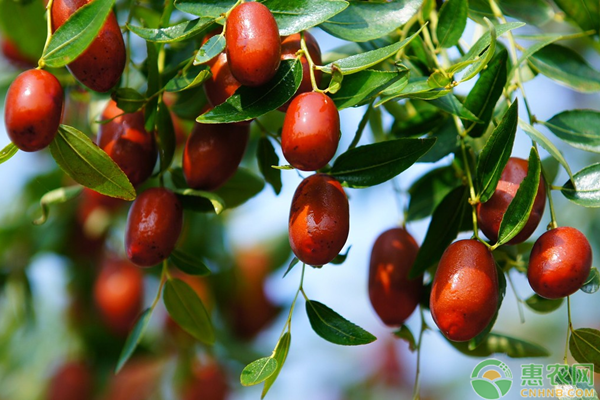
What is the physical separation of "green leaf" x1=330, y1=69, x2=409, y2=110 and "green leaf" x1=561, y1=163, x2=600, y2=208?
0.28m

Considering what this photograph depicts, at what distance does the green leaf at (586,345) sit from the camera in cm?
95

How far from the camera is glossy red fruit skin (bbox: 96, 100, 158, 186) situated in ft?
3.24

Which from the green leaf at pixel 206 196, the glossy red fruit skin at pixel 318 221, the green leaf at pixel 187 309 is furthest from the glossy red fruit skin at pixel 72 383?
the glossy red fruit skin at pixel 318 221

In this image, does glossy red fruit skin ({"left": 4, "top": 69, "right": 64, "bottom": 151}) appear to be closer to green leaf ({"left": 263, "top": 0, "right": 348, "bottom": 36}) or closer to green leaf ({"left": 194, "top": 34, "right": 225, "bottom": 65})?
green leaf ({"left": 194, "top": 34, "right": 225, "bottom": 65})

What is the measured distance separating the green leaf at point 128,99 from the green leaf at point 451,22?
446 mm

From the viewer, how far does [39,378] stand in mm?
2182

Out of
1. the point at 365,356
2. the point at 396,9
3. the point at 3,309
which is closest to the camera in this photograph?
the point at 396,9

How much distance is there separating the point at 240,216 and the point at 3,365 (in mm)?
808

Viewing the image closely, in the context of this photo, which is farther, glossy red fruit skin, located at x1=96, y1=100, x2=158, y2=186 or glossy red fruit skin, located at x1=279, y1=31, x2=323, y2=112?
glossy red fruit skin, located at x1=96, y1=100, x2=158, y2=186

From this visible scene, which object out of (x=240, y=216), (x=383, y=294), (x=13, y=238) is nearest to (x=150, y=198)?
(x=383, y=294)

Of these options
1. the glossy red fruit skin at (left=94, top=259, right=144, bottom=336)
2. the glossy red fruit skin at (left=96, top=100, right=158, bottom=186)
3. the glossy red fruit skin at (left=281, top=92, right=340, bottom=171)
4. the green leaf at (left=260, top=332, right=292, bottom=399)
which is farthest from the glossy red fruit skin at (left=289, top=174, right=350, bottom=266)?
the glossy red fruit skin at (left=94, top=259, right=144, bottom=336)

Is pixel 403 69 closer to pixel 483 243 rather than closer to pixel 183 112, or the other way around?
pixel 483 243

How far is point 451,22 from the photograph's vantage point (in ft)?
3.43

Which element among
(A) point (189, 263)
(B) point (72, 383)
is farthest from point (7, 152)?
(B) point (72, 383)
